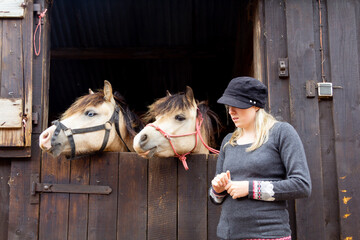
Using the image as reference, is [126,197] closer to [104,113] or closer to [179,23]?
[104,113]

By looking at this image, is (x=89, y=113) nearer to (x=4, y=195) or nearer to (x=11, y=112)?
(x=11, y=112)

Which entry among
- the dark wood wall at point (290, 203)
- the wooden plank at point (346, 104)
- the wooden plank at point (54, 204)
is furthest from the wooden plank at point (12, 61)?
the wooden plank at point (346, 104)

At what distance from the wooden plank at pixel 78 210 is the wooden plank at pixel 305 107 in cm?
176

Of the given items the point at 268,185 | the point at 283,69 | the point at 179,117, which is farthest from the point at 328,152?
the point at 179,117

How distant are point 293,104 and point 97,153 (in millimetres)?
1761

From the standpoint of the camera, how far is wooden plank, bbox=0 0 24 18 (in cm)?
273

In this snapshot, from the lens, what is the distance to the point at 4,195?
2668mm

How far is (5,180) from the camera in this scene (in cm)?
268

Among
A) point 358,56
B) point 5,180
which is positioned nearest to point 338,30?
point 358,56

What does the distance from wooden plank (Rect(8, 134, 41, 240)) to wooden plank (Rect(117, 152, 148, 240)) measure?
732mm

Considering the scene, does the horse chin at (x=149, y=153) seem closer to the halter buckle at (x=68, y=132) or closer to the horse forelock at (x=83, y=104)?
the halter buckle at (x=68, y=132)

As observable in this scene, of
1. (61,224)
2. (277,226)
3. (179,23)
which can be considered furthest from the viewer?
(179,23)

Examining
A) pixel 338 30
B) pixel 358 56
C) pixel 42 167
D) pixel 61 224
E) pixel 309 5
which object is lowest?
pixel 61 224

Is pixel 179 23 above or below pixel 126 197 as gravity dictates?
above
